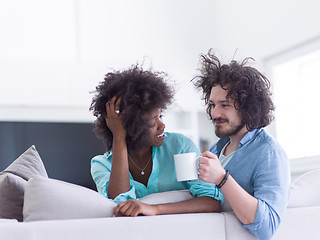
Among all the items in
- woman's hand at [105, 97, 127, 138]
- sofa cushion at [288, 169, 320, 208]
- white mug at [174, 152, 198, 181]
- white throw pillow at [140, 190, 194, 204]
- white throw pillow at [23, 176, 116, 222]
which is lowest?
sofa cushion at [288, 169, 320, 208]

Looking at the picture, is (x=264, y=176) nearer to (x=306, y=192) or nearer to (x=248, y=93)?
(x=306, y=192)

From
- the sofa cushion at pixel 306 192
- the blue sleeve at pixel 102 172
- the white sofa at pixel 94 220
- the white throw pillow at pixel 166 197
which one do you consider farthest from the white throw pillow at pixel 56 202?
the sofa cushion at pixel 306 192

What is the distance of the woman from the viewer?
5.63 feet

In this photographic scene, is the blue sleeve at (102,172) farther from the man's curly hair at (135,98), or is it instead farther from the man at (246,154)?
the man at (246,154)

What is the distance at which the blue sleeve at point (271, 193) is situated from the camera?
56.5 inches

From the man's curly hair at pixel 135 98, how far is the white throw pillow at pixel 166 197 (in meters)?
0.31

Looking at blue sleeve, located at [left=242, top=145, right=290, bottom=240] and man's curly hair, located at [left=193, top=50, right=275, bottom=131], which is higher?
man's curly hair, located at [left=193, top=50, right=275, bottom=131]

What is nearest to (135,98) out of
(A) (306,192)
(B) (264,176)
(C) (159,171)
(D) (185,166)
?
(C) (159,171)

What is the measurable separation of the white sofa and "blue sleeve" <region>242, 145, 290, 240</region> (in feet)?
0.16

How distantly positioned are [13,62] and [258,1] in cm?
237

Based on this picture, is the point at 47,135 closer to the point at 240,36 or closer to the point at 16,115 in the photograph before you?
the point at 16,115

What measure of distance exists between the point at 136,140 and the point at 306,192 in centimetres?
63

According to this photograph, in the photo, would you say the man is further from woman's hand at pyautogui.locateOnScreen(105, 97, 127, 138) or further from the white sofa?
woman's hand at pyautogui.locateOnScreen(105, 97, 127, 138)

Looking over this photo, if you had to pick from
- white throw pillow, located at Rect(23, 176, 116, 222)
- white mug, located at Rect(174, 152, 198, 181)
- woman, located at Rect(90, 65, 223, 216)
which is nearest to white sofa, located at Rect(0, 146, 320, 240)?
white throw pillow, located at Rect(23, 176, 116, 222)
